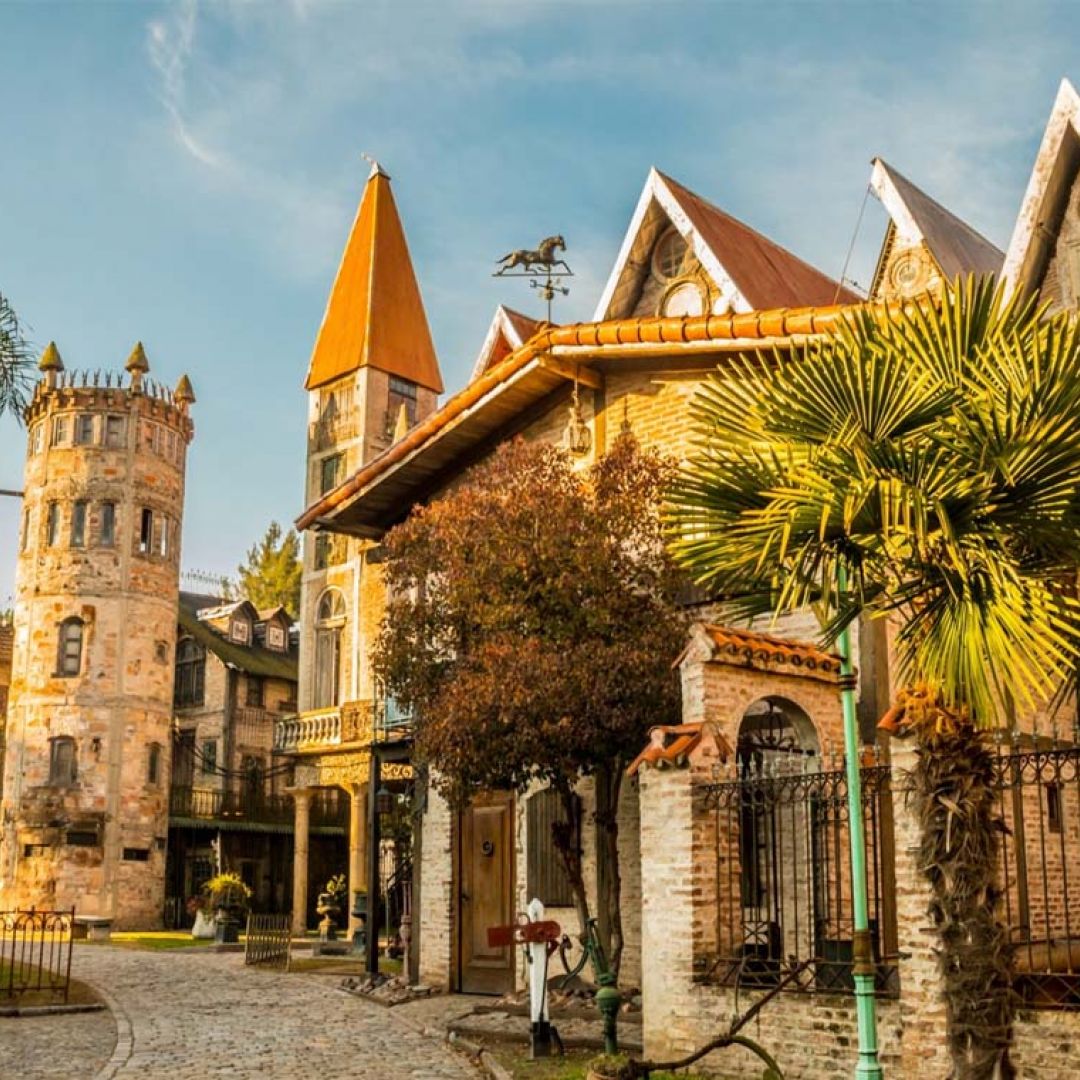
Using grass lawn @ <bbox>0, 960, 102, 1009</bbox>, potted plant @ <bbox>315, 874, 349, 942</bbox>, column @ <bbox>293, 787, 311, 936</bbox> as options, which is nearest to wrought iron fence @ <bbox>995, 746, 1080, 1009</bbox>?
grass lawn @ <bbox>0, 960, 102, 1009</bbox>

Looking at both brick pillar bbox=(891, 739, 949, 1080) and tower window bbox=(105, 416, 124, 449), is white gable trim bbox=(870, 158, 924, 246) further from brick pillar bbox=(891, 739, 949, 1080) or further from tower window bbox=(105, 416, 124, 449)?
tower window bbox=(105, 416, 124, 449)

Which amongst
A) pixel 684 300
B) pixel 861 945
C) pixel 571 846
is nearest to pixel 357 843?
pixel 684 300

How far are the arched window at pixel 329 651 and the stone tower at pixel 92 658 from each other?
26.4 ft

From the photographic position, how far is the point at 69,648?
133ft

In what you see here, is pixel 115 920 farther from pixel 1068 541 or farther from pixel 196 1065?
pixel 1068 541

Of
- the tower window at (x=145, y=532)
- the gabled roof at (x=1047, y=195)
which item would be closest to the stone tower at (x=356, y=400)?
the tower window at (x=145, y=532)

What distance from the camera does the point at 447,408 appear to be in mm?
19297

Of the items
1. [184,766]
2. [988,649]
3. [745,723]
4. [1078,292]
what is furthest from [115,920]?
[988,649]

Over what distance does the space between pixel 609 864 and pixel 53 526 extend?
98.4 ft

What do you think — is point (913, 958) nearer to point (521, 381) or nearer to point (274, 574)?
point (521, 381)

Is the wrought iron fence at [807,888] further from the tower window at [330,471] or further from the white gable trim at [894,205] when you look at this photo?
the tower window at [330,471]

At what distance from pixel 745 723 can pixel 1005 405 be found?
24.9 ft

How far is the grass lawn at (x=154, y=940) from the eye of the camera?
1203 inches

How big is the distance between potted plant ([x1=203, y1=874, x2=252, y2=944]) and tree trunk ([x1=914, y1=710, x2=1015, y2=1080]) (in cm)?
2290
